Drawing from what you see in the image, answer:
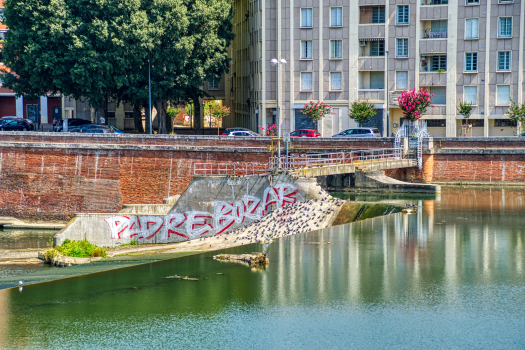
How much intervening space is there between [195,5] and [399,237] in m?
34.0

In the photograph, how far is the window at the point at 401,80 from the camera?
6091 cm

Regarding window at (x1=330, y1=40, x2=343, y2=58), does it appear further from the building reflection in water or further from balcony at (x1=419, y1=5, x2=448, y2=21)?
the building reflection in water

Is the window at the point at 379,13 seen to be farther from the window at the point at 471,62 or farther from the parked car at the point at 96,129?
→ the parked car at the point at 96,129

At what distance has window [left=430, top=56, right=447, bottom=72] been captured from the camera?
60500 millimetres

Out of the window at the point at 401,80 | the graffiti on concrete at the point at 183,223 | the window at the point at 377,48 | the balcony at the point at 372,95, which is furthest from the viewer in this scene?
the window at the point at 377,48

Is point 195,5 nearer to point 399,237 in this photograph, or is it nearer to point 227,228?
point 227,228

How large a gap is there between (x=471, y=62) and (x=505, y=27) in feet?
12.5

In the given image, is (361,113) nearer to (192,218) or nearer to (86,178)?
(86,178)

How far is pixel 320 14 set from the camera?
201 feet

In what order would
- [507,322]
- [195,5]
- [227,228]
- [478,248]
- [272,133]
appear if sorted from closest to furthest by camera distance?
[507,322]
[478,248]
[227,228]
[272,133]
[195,5]

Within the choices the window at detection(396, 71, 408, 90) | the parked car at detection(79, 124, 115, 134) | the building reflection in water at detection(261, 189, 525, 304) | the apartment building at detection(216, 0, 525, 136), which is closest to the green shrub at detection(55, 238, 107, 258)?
the building reflection in water at detection(261, 189, 525, 304)

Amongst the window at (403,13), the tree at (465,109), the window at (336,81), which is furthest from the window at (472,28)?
the window at (336,81)

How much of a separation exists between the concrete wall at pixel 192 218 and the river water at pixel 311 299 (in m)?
4.51

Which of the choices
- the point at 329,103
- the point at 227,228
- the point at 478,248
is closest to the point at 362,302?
the point at 478,248
